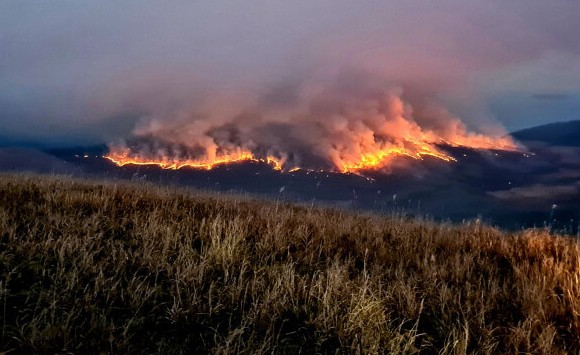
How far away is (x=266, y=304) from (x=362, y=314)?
835 mm

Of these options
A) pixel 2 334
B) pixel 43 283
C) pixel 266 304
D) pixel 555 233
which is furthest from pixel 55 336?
pixel 555 233

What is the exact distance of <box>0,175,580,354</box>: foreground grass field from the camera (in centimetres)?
355

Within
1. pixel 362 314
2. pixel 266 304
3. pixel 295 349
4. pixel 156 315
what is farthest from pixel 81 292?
pixel 362 314

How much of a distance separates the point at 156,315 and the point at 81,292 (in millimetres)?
758

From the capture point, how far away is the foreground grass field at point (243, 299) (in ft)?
11.6

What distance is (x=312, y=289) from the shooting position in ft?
14.5

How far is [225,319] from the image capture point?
3980 millimetres

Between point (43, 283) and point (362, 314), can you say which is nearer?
point (362, 314)

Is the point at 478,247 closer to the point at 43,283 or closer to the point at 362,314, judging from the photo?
the point at 362,314

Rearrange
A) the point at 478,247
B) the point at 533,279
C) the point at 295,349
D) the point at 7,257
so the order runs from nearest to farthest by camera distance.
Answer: the point at 295,349 < the point at 7,257 < the point at 533,279 < the point at 478,247

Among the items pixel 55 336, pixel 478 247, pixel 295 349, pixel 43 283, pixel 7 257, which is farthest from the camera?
pixel 478 247

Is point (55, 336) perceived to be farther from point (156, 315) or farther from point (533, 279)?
point (533, 279)

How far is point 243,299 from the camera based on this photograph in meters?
4.32

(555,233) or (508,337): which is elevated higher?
(555,233)
